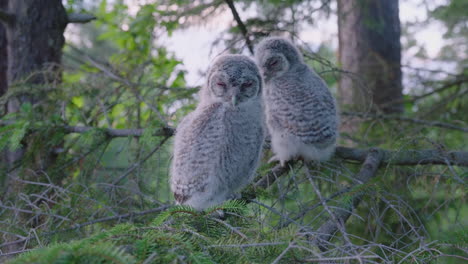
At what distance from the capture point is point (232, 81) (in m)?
3.01

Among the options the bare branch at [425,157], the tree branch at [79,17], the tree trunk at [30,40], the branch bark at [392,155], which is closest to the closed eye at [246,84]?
the branch bark at [392,155]

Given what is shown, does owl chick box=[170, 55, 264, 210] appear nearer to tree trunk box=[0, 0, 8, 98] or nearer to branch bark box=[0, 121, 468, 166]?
branch bark box=[0, 121, 468, 166]

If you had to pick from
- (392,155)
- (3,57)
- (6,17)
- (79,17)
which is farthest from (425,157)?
(3,57)

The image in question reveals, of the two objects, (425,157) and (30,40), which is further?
(30,40)

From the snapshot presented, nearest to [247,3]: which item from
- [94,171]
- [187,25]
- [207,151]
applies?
[187,25]

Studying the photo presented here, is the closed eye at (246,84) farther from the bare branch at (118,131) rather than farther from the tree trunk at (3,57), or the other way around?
the tree trunk at (3,57)

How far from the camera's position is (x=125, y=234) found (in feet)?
5.08

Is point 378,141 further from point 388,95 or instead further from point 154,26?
point 154,26

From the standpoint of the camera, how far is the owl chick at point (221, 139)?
2.80 m

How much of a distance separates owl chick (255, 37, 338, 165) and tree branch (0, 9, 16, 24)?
2.71 m

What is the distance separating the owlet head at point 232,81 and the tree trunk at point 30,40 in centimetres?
198

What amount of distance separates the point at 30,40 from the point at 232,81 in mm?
2579

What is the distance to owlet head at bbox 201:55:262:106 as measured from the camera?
3014mm

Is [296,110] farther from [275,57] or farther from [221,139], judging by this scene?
[221,139]
